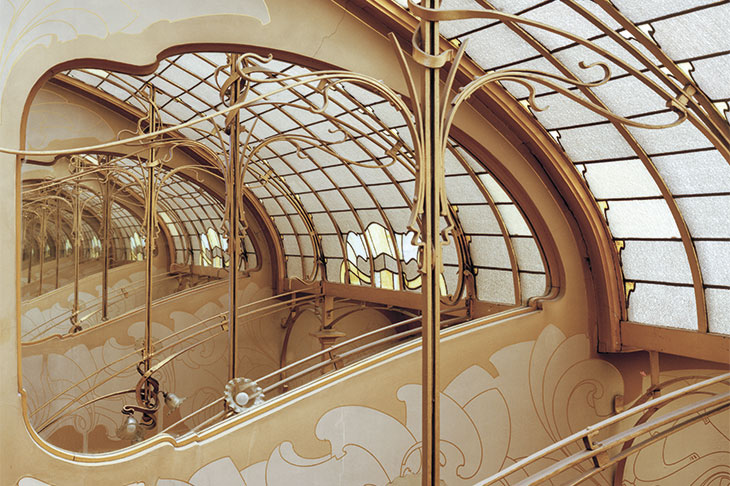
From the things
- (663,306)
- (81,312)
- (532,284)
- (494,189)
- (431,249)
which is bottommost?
(81,312)

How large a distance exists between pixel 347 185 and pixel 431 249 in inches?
228

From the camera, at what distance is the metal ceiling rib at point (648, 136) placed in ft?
12.2

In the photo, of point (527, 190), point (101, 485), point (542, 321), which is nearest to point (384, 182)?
point (527, 190)

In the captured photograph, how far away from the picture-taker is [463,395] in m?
4.60

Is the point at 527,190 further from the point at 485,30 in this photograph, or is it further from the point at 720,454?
the point at 720,454

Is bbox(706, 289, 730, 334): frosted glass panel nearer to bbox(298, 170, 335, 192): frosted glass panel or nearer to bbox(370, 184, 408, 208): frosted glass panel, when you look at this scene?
bbox(370, 184, 408, 208): frosted glass panel

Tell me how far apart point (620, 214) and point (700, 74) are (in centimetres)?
147

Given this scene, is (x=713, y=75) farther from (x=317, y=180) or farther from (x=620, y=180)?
(x=317, y=180)

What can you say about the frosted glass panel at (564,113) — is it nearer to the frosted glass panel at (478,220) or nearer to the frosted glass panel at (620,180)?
the frosted glass panel at (620,180)

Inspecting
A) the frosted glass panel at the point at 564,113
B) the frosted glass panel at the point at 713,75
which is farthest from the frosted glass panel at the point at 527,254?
the frosted glass panel at the point at 713,75

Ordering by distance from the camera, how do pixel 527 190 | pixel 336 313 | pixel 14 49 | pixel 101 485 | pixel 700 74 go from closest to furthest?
pixel 14 49 < pixel 101 485 < pixel 700 74 < pixel 527 190 < pixel 336 313

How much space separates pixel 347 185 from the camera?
7758 mm

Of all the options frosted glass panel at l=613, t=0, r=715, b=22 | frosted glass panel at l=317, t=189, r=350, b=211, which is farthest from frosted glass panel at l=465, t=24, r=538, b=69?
frosted glass panel at l=317, t=189, r=350, b=211

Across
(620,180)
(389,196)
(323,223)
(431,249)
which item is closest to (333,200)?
(323,223)
